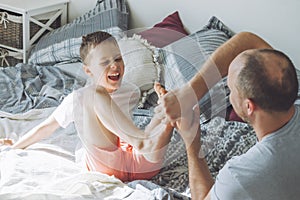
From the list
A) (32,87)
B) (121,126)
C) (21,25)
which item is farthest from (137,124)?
(21,25)

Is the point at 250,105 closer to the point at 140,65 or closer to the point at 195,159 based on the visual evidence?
the point at 195,159

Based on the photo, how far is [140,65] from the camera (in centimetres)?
185

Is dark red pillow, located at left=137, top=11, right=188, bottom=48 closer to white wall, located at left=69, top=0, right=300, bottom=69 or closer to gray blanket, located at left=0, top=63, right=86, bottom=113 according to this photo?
white wall, located at left=69, top=0, right=300, bottom=69

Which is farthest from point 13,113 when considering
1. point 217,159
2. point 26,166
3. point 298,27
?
point 298,27

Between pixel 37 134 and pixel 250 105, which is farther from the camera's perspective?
pixel 37 134

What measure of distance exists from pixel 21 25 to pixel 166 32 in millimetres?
908

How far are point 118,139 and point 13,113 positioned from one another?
752 mm

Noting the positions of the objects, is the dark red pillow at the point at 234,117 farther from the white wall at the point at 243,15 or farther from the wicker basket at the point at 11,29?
the wicker basket at the point at 11,29

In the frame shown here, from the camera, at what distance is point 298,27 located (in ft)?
7.79

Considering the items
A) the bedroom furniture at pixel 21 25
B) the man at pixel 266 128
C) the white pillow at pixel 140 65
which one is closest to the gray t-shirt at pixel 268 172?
the man at pixel 266 128

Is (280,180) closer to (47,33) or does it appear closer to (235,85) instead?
(235,85)

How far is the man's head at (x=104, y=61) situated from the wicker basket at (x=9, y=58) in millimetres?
1426

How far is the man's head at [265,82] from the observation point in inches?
50.0

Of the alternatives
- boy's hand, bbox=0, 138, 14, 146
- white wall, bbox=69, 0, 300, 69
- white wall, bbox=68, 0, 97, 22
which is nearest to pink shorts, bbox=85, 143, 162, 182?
boy's hand, bbox=0, 138, 14, 146
